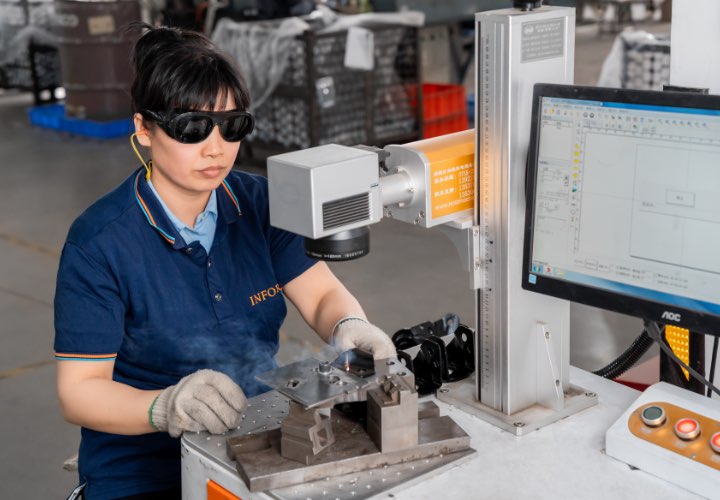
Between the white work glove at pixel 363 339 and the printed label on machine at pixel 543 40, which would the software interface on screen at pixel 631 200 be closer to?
the printed label on machine at pixel 543 40

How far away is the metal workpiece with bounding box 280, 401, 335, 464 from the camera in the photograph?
141 cm

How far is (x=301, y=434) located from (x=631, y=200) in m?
0.62

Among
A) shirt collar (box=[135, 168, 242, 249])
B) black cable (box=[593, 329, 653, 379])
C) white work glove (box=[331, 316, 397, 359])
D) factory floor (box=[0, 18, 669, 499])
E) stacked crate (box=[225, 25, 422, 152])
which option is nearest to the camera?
white work glove (box=[331, 316, 397, 359])

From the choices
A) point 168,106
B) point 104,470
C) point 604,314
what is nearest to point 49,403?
point 104,470

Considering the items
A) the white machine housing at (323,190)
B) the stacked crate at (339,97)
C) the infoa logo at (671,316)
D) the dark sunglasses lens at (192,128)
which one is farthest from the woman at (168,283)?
the stacked crate at (339,97)

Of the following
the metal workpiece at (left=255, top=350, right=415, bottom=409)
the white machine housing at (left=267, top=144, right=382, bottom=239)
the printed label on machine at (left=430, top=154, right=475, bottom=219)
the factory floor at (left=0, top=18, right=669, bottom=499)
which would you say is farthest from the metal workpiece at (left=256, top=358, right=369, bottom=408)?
the factory floor at (left=0, top=18, right=669, bottom=499)

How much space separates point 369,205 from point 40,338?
3.04 metres

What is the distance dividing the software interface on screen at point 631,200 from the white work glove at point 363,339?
1.09ft

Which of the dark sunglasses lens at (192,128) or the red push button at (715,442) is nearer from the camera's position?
the red push button at (715,442)

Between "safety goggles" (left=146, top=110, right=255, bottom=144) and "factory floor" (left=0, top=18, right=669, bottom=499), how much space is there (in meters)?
0.93

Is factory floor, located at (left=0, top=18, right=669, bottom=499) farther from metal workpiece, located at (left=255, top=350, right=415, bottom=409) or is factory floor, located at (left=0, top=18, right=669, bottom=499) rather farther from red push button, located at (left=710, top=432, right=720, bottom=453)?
red push button, located at (left=710, top=432, right=720, bottom=453)

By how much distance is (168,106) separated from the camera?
Answer: 1770 millimetres

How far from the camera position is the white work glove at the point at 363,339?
5.63 feet

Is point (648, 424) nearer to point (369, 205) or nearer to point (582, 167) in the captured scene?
point (582, 167)
